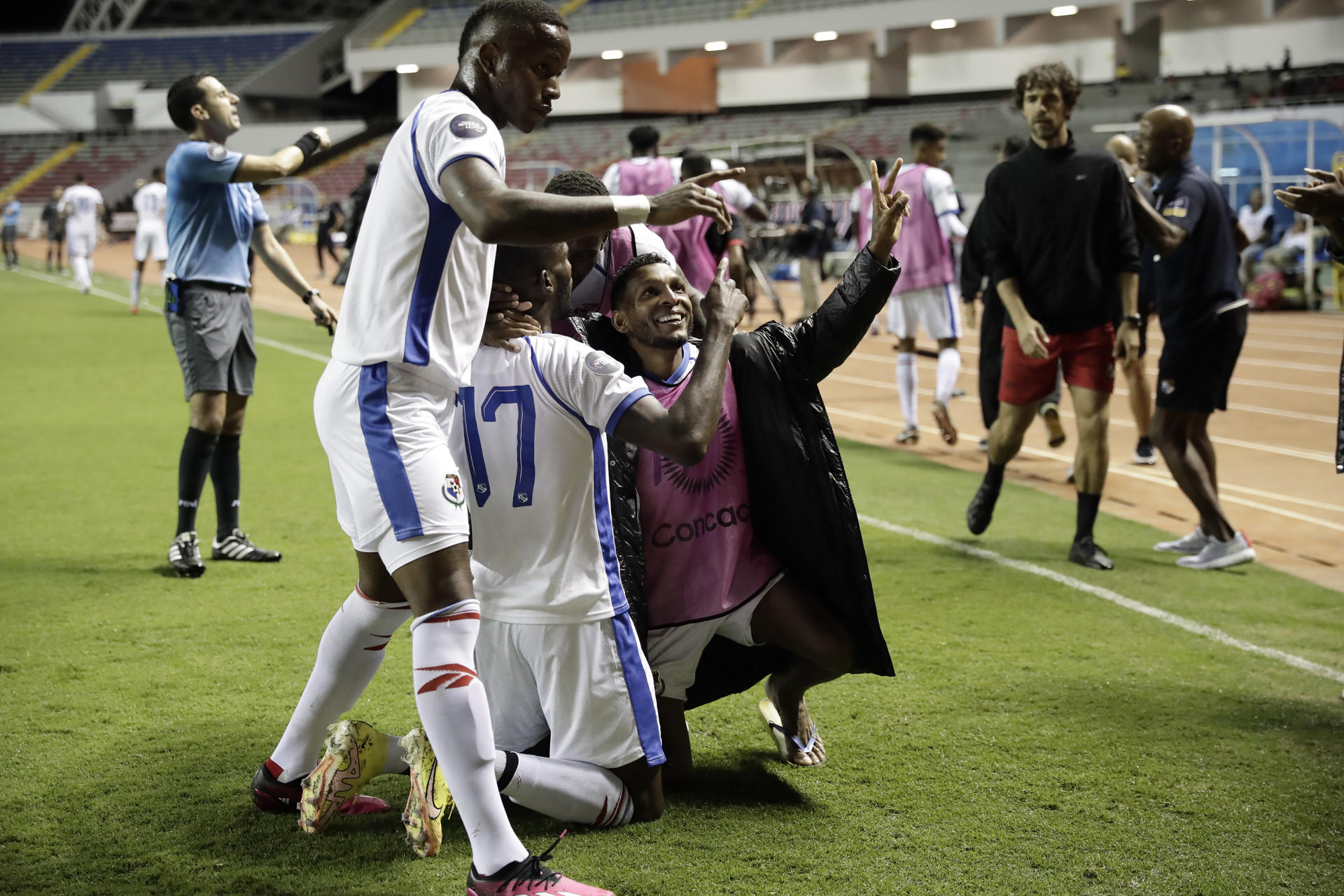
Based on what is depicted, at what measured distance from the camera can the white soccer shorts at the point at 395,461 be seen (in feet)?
8.16

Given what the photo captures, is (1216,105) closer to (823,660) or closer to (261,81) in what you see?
(823,660)

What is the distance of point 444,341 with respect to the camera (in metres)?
2.59

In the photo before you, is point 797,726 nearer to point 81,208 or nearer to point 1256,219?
point 1256,219

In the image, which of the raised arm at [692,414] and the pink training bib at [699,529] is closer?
the raised arm at [692,414]

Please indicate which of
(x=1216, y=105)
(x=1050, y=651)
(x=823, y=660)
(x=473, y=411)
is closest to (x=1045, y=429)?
(x=1050, y=651)

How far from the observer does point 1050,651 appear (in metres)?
4.50

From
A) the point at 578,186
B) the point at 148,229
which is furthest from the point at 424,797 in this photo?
the point at 148,229

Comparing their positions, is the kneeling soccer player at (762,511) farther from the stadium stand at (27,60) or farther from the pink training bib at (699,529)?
the stadium stand at (27,60)

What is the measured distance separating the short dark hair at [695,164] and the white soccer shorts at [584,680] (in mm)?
5812

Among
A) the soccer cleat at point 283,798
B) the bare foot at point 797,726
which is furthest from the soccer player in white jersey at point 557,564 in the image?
the bare foot at point 797,726

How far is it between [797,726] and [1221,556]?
3406 millimetres

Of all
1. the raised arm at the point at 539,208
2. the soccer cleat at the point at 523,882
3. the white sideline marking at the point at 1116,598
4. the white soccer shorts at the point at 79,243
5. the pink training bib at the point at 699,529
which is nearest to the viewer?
the raised arm at the point at 539,208

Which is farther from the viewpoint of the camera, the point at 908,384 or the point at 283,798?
the point at 908,384

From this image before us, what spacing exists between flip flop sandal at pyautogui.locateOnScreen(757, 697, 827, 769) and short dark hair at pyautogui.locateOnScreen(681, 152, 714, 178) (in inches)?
214
